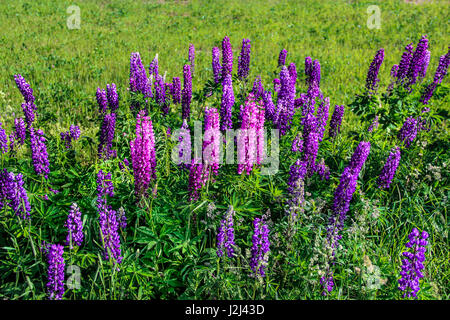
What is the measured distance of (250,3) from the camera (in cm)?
1711

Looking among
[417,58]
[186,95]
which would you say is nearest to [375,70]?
[417,58]

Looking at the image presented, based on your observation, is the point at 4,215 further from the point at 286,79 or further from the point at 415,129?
the point at 415,129

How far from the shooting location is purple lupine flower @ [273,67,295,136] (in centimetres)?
378

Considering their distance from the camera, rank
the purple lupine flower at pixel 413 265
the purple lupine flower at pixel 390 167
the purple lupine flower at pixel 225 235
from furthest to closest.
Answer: the purple lupine flower at pixel 390 167 → the purple lupine flower at pixel 225 235 → the purple lupine flower at pixel 413 265

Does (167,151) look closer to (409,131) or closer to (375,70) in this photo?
(409,131)

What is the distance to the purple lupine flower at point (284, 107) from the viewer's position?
378 centimetres

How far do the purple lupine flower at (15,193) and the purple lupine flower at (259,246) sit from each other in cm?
163

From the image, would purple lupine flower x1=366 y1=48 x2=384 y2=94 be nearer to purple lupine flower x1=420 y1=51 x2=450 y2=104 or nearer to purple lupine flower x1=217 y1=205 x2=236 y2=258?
purple lupine flower x1=420 y1=51 x2=450 y2=104

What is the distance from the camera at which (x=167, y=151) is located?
3.40 meters

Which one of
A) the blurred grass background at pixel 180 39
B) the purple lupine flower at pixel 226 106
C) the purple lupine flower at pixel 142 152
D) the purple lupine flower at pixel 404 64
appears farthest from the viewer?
the blurred grass background at pixel 180 39

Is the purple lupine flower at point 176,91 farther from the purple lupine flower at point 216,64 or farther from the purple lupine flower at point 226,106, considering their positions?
the purple lupine flower at point 226,106

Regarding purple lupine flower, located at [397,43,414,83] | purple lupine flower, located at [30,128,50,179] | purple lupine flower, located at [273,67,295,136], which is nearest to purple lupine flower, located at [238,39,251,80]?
purple lupine flower, located at [273,67,295,136]

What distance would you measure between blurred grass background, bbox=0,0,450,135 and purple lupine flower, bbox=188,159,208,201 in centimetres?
270

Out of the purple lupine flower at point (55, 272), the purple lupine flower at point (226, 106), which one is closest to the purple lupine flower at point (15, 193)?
the purple lupine flower at point (55, 272)
